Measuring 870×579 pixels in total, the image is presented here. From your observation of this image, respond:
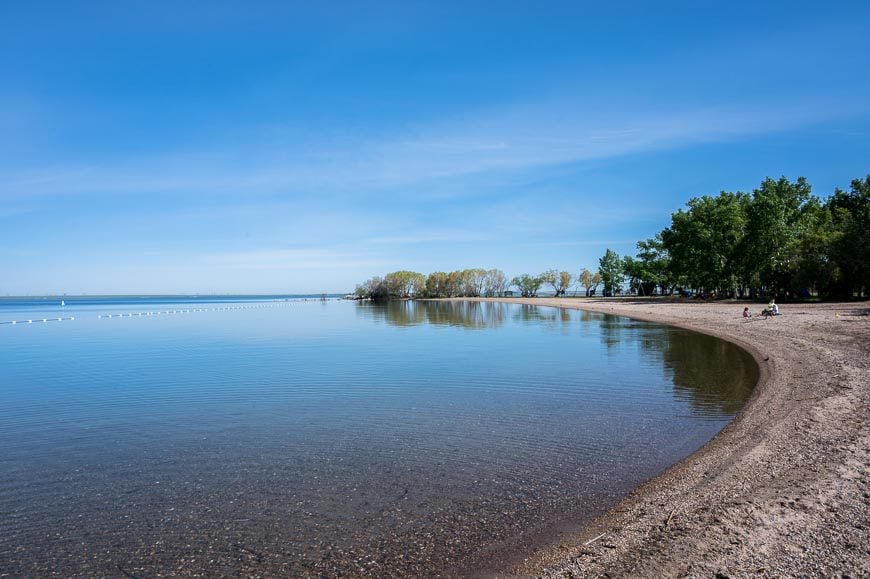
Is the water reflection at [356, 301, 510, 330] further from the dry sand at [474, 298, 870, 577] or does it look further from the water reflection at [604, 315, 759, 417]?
the dry sand at [474, 298, 870, 577]

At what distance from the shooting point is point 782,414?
34.4 ft

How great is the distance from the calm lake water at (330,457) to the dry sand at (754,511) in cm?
Result: 61

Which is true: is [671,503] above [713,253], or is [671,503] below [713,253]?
below

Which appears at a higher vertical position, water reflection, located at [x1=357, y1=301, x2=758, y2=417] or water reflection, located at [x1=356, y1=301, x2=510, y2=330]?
water reflection, located at [x1=356, y1=301, x2=510, y2=330]

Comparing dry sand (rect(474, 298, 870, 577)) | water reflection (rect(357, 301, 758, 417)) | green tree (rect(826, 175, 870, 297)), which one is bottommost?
water reflection (rect(357, 301, 758, 417))

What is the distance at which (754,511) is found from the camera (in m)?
5.84

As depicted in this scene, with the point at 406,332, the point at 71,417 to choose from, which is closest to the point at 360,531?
the point at 71,417

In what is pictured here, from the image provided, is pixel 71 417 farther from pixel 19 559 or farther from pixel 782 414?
pixel 782 414

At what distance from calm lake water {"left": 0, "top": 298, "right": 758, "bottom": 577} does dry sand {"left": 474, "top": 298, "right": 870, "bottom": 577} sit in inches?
23.9

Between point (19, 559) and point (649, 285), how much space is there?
112329mm

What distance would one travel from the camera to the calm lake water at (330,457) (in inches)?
234

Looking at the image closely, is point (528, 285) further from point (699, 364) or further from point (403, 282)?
point (699, 364)

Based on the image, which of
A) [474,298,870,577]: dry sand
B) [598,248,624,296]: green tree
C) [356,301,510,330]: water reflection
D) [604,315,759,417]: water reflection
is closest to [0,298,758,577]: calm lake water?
[604,315,759,417]: water reflection

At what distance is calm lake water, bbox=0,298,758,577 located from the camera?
595 cm
